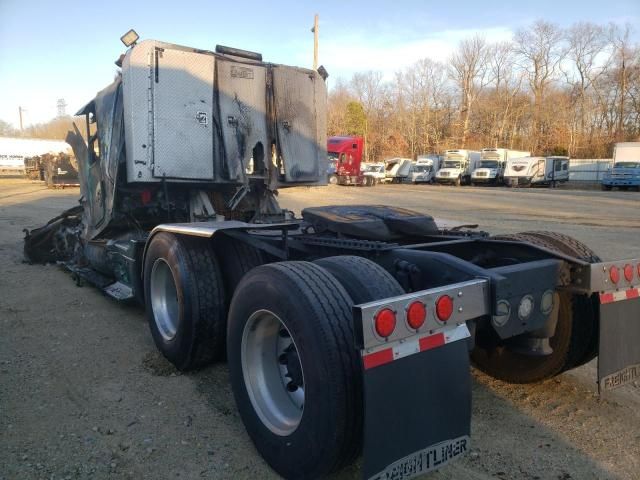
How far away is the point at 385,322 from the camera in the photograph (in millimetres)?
2121

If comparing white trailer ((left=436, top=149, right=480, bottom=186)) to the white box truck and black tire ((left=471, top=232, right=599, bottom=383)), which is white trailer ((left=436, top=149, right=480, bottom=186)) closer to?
the white box truck

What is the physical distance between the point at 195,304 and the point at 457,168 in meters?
42.2

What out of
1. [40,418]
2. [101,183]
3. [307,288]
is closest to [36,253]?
[101,183]

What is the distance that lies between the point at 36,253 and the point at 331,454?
7.85 meters

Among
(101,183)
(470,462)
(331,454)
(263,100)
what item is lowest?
(470,462)

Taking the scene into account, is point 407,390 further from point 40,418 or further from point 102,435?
point 40,418

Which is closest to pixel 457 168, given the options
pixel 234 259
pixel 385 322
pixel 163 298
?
pixel 163 298

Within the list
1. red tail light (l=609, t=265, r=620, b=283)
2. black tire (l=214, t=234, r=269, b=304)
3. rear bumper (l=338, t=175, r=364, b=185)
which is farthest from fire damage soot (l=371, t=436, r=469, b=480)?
rear bumper (l=338, t=175, r=364, b=185)

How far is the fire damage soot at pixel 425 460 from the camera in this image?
2160mm

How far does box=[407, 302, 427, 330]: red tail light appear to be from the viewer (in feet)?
7.20

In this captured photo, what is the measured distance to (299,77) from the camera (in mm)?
5887

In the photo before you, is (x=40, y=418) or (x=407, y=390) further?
(x=40, y=418)

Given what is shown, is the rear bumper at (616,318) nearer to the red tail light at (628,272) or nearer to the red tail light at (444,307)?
the red tail light at (628,272)

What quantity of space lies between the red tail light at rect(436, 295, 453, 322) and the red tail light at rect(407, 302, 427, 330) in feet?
0.29
